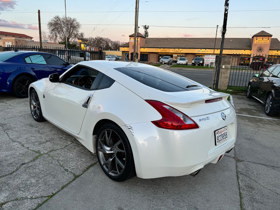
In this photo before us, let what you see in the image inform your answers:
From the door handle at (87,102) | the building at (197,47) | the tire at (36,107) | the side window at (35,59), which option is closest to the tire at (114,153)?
the door handle at (87,102)

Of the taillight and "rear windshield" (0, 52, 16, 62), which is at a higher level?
"rear windshield" (0, 52, 16, 62)

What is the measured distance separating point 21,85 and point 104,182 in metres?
5.53

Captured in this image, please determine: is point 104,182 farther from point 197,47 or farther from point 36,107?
point 197,47

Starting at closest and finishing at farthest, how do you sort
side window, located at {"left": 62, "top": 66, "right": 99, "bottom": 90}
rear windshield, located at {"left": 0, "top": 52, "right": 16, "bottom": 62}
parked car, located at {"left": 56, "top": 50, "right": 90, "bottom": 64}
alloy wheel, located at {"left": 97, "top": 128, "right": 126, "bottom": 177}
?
1. alloy wheel, located at {"left": 97, "top": 128, "right": 126, "bottom": 177}
2. side window, located at {"left": 62, "top": 66, "right": 99, "bottom": 90}
3. rear windshield, located at {"left": 0, "top": 52, "right": 16, "bottom": 62}
4. parked car, located at {"left": 56, "top": 50, "right": 90, "bottom": 64}

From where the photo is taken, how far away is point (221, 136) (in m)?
2.37

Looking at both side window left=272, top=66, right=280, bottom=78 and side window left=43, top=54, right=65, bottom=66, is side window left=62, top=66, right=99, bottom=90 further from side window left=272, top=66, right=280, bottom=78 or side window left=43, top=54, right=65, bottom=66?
side window left=272, top=66, right=280, bottom=78

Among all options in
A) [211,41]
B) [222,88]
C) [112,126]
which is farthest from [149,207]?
[211,41]

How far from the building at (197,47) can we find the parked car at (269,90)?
143ft

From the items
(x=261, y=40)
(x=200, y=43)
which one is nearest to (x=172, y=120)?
(x=261, y=40)

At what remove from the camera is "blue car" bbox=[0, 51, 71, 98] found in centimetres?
615

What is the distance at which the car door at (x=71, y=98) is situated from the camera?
284cm

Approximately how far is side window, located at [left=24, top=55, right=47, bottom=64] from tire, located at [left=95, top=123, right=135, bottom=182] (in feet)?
18.0

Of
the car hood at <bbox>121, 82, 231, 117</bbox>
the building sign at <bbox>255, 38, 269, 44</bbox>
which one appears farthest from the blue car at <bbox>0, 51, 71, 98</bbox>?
the building sign at <bbox>255, 38, 269, 44</bbox>

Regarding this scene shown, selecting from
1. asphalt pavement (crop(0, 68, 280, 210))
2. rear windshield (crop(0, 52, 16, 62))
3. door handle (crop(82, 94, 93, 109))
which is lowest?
asphalt pavement (crop(0, 68, 280, 210))
